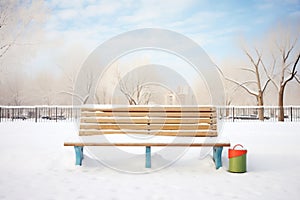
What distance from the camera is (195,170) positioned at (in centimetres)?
447

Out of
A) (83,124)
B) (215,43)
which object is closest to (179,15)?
(215,43)

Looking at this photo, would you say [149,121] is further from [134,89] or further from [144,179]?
[134,89]

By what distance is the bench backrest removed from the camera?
4477 mm

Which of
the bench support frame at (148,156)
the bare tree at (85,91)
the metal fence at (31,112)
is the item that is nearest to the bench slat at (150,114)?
the bench support frame at (148,156)

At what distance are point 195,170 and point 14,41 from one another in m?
17.1

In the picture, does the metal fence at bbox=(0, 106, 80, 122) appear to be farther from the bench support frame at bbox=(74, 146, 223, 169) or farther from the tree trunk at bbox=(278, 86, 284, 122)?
the bench support frame at bbox=(74, 146, 223, 169)

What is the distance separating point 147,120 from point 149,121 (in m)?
0.04

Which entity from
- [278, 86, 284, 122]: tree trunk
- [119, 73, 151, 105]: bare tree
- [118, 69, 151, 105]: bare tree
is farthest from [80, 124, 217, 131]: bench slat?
[119, 73, 151, 105]: bare tree

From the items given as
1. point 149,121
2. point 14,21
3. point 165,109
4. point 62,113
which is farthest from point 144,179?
point 62,113

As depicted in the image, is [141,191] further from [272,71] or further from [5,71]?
[272,71]

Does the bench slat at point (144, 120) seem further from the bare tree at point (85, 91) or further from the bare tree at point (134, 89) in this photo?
the bare tree at point (134, 89)

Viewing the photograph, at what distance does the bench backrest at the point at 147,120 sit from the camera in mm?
4477

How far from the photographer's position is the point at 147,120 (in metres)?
4.56

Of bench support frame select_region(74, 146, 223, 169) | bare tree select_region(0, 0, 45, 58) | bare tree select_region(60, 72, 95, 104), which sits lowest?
bench support frame select_region(74, 146, 223, 169)
